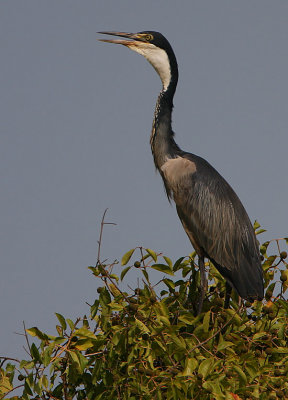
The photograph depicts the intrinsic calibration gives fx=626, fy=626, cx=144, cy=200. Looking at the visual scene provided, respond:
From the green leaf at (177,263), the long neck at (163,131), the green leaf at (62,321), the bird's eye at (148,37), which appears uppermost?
the bird's eye at (148,37)

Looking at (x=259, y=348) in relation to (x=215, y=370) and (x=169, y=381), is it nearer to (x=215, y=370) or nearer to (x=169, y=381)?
(x=215, y=370)

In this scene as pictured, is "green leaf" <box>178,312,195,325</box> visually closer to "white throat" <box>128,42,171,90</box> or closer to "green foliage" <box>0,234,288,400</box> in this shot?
"green foliage" <box>0,234,288,400</box>

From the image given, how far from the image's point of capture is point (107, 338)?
3.66m

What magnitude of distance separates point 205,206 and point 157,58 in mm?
1537

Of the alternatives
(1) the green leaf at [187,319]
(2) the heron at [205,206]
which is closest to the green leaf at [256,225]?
(2) the heron at [205,206]

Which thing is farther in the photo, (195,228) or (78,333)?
(195,228)

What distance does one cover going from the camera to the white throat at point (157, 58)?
578 cm

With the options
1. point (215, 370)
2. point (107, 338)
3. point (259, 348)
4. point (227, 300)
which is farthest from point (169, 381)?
point (227, 300)

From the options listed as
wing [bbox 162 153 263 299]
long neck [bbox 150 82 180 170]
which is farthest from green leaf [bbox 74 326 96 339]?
long neck [bbox 150 82 180 170]

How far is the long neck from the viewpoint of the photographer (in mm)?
5551

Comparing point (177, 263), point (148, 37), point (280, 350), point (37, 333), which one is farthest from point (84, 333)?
point (148, 37)

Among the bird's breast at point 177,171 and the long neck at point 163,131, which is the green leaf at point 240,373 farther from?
the long neck at point 163,131

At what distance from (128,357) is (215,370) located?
50 centimetres

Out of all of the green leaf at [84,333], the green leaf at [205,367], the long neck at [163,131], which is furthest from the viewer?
the long neck at [163,131]
